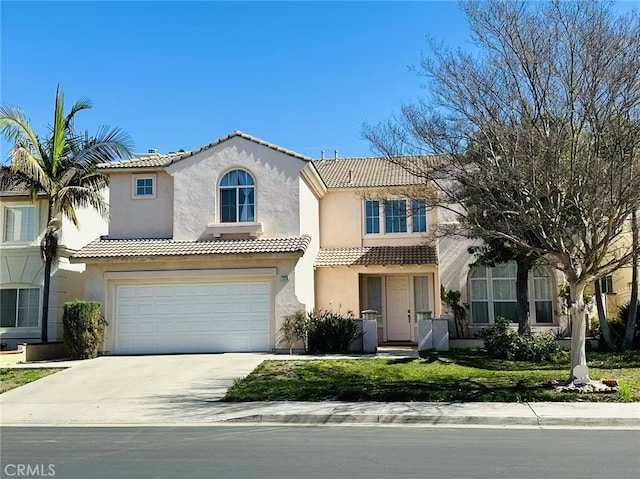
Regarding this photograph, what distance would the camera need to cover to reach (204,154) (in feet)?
66.7

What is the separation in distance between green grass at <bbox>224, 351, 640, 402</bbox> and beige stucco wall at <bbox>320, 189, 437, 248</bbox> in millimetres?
6353

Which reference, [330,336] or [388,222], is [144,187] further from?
[388,222]

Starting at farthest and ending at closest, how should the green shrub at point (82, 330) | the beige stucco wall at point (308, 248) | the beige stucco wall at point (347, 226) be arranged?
1. the beige stucco wall at point (347, 226)
2. the beige stucco wall at point (308, 248)
3. the green shrub at point (82, 330)

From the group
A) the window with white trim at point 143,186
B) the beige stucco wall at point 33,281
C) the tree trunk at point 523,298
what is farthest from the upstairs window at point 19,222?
the tree trunk at point 523,298

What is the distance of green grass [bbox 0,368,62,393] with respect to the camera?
14789 mm

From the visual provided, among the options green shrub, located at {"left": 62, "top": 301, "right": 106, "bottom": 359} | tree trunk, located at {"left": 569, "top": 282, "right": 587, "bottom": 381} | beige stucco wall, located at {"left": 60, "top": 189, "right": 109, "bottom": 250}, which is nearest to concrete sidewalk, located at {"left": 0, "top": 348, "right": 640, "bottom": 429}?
tree trunk, located at {"left": 569, "top": 282, "right": 587, "bottom": 381}

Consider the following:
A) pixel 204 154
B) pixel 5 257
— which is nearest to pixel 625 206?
pixel 204 154

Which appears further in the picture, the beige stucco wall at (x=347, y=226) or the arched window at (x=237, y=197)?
the beige stucco wall at (x=347, y=226)

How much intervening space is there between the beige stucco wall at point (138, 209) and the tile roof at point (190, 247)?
0.81 m

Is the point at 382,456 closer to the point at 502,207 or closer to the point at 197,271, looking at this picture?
the point at 502,207

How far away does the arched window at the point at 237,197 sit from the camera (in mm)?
20125

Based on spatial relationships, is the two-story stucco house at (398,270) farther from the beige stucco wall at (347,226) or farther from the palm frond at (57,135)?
the palm frond at (57,135)

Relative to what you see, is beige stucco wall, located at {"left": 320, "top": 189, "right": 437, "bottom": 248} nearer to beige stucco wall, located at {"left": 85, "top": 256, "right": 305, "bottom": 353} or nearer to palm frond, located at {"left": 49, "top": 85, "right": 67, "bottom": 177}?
beige stucco wall, located at {"left": 85, "top": 256, "right": 305, "bottom": 353}

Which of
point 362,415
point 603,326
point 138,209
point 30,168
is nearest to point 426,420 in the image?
point 362,415
